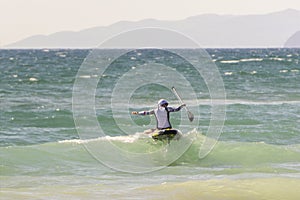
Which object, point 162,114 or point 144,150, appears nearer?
point 162,114

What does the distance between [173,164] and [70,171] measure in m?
3.03

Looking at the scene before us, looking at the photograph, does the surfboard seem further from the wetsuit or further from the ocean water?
the ocean water

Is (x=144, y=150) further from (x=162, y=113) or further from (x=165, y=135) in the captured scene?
(x=162, y=113)

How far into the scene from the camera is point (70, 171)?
56.5 feet

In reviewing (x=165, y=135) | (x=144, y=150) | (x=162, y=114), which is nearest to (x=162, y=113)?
(x=162, y=114)

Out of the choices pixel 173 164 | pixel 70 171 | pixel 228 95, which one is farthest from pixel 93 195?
pixel 228 95

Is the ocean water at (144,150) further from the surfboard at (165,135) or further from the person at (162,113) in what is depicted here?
the person at (162,113)

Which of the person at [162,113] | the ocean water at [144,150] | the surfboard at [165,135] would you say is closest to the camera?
the ocean water at [144,150]

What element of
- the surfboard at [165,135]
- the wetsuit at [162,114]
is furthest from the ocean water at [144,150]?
the wetsuit at [162,114]

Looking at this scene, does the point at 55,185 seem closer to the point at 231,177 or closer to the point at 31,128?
the point at 231,177

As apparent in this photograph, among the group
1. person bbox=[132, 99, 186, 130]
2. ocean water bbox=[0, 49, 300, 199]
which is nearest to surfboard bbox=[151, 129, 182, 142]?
person bbox=[132, 99, 186, 130]

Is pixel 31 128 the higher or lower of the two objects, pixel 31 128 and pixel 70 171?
the higher

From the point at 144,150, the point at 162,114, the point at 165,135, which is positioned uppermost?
the point at 162,114

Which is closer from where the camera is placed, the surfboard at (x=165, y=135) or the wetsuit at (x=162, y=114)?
the wetsuit at (x=162, y=114)
